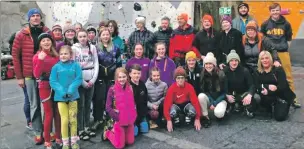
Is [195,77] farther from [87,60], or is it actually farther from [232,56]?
[87,60]

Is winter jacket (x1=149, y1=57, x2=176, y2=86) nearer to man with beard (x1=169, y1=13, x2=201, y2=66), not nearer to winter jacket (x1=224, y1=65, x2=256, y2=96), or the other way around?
man with beard (x1=169, y1=13, x2=201, y2=66)

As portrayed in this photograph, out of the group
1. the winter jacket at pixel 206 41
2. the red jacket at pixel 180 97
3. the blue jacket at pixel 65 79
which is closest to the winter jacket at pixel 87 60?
the blue jacket at pixel 65 79

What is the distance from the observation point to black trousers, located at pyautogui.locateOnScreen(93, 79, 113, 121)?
204 inches

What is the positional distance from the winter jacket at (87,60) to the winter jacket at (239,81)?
2.18m

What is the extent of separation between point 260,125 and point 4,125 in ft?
14.5

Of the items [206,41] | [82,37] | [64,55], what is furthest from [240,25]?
[64,55]

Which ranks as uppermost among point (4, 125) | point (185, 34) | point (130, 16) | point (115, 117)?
point (130, 16)

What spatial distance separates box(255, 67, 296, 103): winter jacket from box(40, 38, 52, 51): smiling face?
3360 millimetres

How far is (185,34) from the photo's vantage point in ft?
20.4

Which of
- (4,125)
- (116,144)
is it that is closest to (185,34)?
(116,144)

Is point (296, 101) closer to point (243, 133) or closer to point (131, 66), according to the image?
point (243, 133)

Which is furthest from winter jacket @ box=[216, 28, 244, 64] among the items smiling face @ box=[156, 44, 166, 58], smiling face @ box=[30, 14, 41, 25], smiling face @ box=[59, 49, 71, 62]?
smiling face @ box=[30, 14, 41, 25]

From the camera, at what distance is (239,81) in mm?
5477

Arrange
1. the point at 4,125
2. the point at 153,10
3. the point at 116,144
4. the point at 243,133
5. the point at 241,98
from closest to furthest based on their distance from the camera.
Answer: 1. the point at 116,144
2. the point at 243,133
3. the point at 241,98
4. the point at 4,125
5. the point at 153,10
